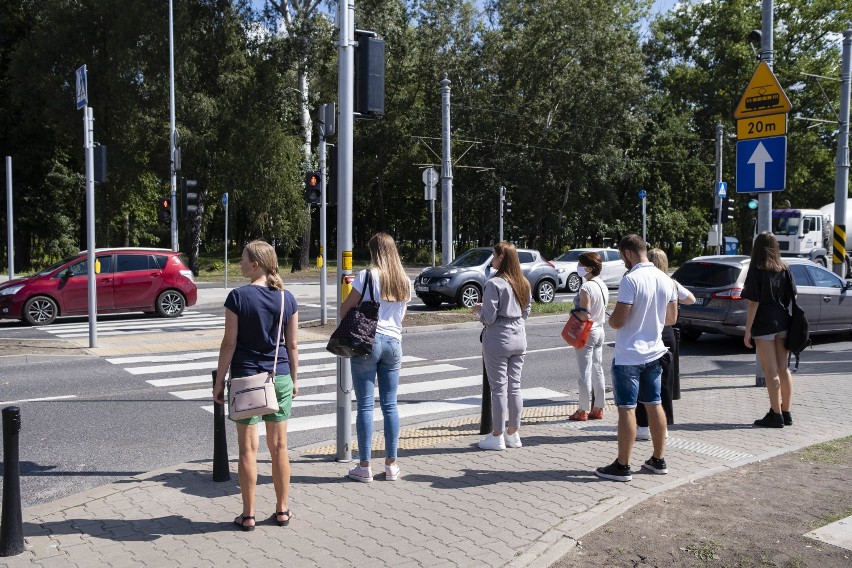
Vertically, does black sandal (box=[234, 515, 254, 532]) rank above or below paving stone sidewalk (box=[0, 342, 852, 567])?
above

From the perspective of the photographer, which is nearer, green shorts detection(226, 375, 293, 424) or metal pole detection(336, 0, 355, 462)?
green shorts detection(226, 375, 293, 424)

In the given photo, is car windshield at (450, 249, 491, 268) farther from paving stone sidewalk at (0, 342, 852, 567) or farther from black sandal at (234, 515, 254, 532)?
black sandal at (234, 515, 254, 532)

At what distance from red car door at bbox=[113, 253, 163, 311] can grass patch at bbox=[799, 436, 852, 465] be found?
50.1 feet

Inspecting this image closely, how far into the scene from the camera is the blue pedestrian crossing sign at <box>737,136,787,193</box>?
9.11 metres

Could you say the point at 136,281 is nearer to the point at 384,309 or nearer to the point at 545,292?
the point at 545,292

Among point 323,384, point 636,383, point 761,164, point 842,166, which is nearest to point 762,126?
point 761,164

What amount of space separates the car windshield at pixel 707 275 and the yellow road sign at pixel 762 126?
358cm

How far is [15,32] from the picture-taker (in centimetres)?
3841

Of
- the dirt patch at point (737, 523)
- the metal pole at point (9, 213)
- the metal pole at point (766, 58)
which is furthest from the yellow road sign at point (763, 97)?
the metal pole at point (9, 213)

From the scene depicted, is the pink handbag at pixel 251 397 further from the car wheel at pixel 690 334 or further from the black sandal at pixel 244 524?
the car wheel at pixel 690 334

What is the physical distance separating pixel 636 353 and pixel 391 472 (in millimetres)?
1938

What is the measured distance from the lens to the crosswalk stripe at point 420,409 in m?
7.97

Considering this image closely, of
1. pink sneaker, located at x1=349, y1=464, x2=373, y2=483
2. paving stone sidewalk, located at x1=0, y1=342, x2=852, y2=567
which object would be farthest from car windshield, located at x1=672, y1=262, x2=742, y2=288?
pink sneaker, located at x1=349, y1=464, x2=373, y2=483

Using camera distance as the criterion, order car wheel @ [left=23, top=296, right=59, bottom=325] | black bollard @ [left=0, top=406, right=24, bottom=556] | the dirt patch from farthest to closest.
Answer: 1. car wheel @ [left=23, top=296, right=59, bottom=325]
2. black bollard @ [left=0, top=406, right=24, bottom=556]
3. the dirt patch
